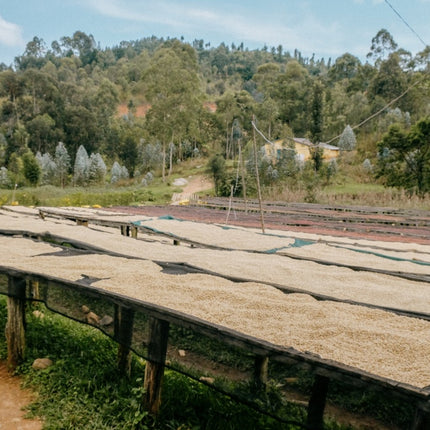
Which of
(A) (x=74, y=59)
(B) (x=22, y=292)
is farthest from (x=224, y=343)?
(A) (x=74, y=59)

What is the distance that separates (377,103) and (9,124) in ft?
104

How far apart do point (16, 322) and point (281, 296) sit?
6.95ft

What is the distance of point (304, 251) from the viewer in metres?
5.07

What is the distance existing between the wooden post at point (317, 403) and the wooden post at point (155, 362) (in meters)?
0.91

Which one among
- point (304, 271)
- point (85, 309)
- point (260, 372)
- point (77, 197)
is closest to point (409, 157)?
point (77, 197)

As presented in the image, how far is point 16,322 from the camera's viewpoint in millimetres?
3168

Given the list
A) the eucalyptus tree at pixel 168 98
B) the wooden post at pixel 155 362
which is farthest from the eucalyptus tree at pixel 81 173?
the wooden post at pixel 155 362

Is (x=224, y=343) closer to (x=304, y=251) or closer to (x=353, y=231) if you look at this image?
(x=304, y=251)

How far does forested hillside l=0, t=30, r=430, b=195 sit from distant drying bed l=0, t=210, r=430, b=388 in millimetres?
15153

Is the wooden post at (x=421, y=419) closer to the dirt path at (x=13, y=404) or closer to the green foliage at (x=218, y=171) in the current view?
the dirt path at (x=13, y=404)

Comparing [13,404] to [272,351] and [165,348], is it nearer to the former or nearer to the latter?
[165,348]

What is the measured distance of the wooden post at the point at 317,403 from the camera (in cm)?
180

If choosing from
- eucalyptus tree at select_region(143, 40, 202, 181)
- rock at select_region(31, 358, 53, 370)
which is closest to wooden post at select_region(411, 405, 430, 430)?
rock at select_region(31, 358, 53, 370)

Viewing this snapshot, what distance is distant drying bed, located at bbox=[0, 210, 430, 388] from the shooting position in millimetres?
1987
